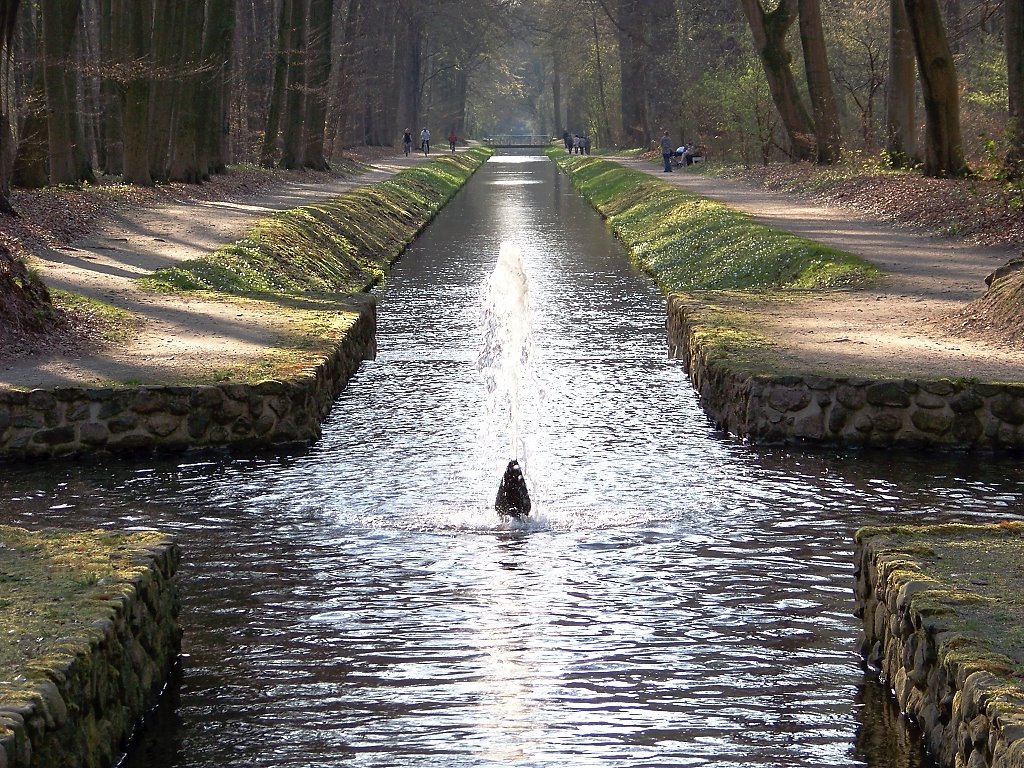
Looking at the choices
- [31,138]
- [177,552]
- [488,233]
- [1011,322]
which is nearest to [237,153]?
[488,233]

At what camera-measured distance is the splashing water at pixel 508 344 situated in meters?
12.6

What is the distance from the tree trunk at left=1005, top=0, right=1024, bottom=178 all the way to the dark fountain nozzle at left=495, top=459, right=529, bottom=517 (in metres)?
17.6

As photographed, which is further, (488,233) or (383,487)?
(488,233)

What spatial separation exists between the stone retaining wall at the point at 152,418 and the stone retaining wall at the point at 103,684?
4748 millimetres

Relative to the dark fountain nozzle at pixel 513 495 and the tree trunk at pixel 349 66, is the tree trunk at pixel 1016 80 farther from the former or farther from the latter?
the tree trunk at pixel 349 66

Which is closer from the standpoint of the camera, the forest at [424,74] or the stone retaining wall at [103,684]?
the stone retaining wall at [103,684]

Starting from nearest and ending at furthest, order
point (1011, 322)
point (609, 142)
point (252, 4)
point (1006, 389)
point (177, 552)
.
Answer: point (177, 552), point (1006, 389), point (1011, 322), point (252, 4), point (609, 142)

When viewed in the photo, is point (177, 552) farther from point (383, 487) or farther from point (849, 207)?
point (849, 207)

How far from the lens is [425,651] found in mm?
7559

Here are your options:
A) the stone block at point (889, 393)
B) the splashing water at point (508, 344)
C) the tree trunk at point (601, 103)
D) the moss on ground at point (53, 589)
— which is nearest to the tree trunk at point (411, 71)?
the tree trunk at point (601, 103)

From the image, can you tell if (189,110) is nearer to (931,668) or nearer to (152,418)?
(152,418)

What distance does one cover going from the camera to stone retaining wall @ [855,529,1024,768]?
17.6ft

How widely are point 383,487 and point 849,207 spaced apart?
22578 millimetres

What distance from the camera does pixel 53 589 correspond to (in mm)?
6684
